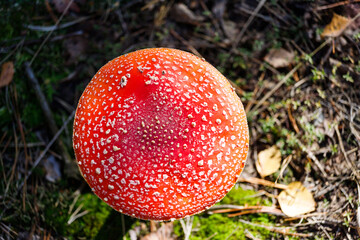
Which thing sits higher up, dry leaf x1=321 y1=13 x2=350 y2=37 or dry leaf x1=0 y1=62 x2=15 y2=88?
dry leaf x1=321 y1=13 x2=350 y2=37

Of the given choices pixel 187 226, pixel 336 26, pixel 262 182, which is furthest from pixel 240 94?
pixel 187 226

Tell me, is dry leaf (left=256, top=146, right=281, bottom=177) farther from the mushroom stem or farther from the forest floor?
the mushroom stem

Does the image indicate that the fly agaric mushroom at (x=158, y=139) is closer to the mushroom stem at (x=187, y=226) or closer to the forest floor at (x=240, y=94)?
the mushroom stem at (x=187, y=226)

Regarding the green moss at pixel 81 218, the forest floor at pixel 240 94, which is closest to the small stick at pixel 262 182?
the forest floor at pixel 240 94

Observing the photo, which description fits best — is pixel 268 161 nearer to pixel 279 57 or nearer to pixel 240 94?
pixel 240 94

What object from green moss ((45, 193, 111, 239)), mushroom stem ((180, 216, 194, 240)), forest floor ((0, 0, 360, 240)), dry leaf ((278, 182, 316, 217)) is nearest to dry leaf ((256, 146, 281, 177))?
forest floor ((0, 0, 360, 240))
